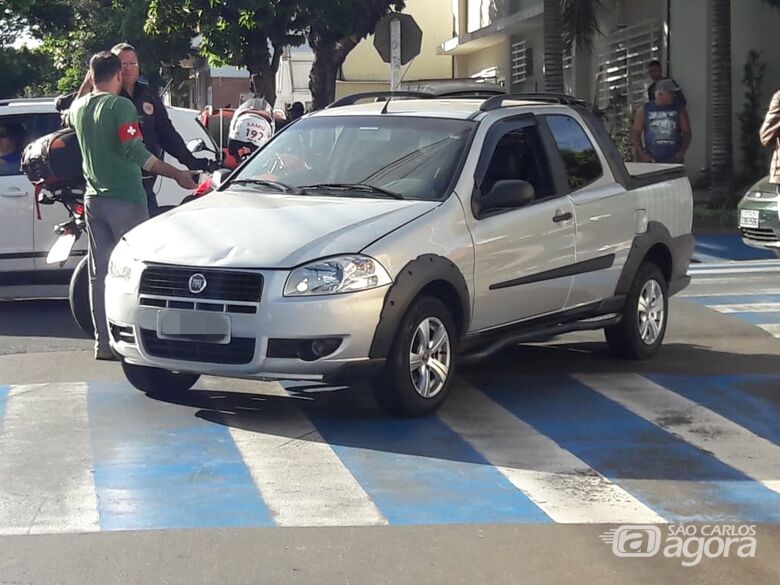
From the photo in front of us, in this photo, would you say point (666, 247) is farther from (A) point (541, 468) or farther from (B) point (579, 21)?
(B) point (579, 21)

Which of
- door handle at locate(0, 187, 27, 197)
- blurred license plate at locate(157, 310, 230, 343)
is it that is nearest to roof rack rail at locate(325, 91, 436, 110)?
blurred license plate at locate(157, 310, 230, 343)

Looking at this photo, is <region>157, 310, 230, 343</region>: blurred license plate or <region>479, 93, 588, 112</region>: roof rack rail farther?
<region>479, 93, 588, 112</region>: roof rack rail

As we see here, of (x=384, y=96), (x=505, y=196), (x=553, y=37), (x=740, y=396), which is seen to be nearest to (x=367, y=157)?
(x=505, y=196)

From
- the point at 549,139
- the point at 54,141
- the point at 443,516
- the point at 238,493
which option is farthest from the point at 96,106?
the point at 443,516

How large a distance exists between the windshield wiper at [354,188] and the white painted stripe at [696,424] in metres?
1.77

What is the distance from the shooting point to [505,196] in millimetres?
7848

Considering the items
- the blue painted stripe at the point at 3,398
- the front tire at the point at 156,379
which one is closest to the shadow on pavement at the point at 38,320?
the blue painted stripe at the point at 3,398

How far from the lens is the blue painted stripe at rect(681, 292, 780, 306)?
12.1m

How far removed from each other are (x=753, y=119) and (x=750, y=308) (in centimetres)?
1028

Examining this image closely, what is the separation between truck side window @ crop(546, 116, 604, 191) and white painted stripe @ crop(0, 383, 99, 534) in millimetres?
3322

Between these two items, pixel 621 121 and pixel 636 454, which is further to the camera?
pixel 621 121

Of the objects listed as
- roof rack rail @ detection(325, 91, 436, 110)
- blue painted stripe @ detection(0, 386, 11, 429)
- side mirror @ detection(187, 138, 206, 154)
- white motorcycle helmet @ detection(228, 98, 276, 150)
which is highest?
roof rack rail @ detection(325, 91, 436, 110)

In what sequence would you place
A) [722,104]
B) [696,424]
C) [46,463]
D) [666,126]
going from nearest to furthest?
[46,463] → [696,424] → [666,126] → [722,104]

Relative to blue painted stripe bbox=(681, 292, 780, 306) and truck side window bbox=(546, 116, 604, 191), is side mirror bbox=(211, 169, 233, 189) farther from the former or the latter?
blue painted stripe bbox=(681, 292, 780, 306)
